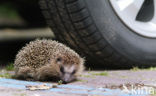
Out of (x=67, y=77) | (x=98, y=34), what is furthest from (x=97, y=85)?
(x=98, y=34)

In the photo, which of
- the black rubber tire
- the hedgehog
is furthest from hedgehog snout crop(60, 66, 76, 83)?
the black rubber tire

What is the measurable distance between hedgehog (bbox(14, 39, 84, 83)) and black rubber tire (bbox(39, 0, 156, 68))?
35cm

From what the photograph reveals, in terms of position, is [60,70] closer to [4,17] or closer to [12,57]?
[12,57]

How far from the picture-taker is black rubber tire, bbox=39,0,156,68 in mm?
4266

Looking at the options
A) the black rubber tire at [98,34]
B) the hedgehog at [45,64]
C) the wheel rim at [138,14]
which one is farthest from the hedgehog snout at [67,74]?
the wheel rim at [138,14]

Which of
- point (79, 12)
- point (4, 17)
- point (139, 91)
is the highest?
point (4, 17)

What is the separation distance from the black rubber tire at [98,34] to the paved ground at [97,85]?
215 millimetres

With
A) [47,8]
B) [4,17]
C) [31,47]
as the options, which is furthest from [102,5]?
[4,17]

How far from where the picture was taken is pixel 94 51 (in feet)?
14.7

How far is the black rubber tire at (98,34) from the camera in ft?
14.0

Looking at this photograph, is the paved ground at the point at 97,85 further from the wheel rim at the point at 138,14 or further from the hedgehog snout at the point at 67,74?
the wheel rim at the point at 138,14

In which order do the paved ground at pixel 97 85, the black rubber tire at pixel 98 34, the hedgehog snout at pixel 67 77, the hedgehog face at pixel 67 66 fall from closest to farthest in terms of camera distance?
the paved ground at pixel 97 85 → the hedgehog snout at pixel 67 77 → the hedgehog face at pixel 67 66 → the black rubber tire at pixel 98 34

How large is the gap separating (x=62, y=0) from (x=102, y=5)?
458mm

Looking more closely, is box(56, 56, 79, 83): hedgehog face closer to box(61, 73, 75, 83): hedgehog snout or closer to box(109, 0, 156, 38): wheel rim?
box(61, 73, 75, 83): hedgehog snout
